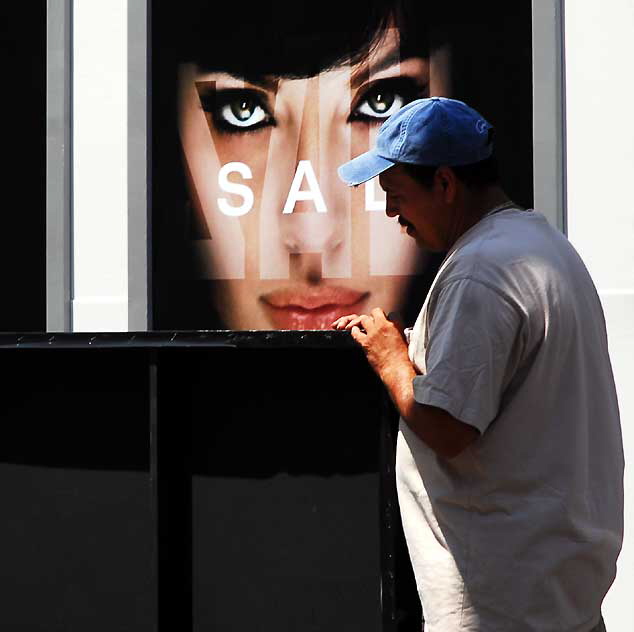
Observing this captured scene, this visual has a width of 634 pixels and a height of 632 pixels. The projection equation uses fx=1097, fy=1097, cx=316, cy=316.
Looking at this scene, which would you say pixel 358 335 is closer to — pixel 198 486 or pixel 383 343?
pixel 383 343

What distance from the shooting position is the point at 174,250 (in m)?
5.71

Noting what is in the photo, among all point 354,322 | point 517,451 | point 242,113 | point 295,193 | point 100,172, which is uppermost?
point 242,113

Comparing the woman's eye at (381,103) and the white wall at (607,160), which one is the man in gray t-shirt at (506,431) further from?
the woman's eye at (381,103)

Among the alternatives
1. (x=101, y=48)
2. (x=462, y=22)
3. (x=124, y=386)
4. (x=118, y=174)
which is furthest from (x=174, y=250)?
(x=124, y=386)

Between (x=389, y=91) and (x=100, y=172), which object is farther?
(x=100, y=172)

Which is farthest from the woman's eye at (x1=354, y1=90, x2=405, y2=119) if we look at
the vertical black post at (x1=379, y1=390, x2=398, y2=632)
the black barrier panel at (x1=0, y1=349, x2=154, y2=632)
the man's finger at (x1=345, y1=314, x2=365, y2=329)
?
the man's finger at (x1=345, y1=314, x2=365, y2=329)

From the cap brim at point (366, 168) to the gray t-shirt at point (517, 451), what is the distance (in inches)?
9.0

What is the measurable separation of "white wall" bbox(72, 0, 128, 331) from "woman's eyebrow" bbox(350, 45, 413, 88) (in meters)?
1.27

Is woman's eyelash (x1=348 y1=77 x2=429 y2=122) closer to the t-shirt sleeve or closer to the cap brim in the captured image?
the cap brim

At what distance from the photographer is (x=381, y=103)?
5.34 m

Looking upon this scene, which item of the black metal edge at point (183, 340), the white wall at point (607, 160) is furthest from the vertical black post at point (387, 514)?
the white wall at point (607, 160)

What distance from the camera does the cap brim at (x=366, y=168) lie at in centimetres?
202

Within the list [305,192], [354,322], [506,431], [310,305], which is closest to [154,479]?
[354,322]

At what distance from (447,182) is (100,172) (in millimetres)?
4097
